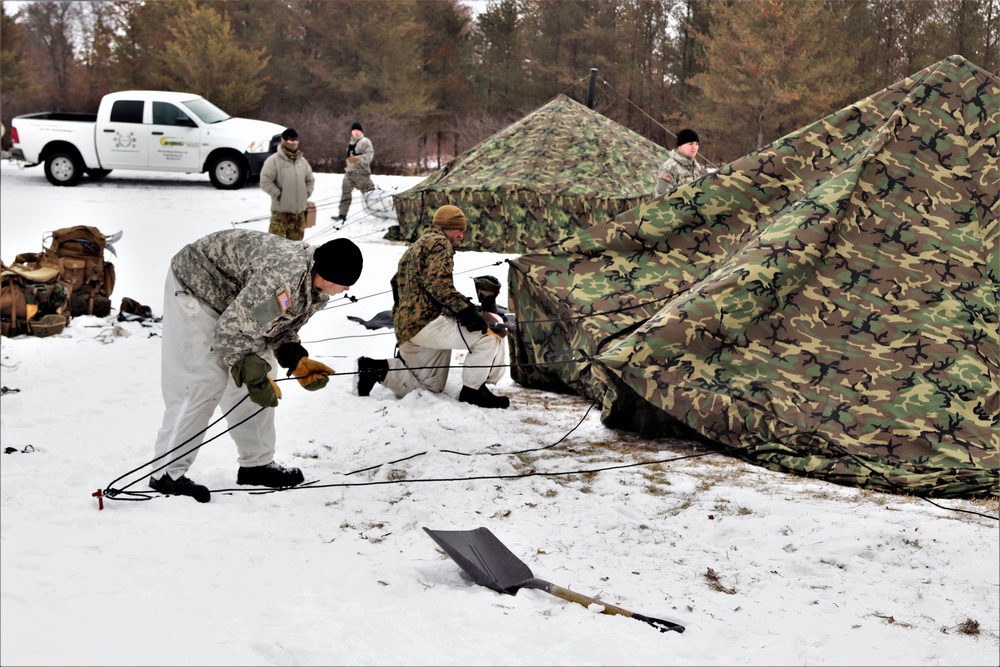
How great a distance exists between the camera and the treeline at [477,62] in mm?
21281

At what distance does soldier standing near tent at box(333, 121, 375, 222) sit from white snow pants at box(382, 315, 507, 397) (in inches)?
274

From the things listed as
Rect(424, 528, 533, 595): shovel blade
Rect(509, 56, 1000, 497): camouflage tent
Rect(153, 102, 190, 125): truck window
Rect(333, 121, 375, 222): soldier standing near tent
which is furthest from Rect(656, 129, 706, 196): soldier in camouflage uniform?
Rect(153, 102, 190, 125): truck window

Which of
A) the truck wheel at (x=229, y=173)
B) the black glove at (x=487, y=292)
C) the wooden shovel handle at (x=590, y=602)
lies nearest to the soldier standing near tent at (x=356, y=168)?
the truck wheel at (x=229, y=173)

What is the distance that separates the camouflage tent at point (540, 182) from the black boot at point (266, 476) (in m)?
7.20

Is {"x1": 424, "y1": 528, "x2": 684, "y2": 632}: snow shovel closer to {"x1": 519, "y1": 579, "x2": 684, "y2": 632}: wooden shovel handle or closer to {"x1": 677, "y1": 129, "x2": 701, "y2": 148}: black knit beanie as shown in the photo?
{"x1": 519, "y1": 579, "x2": 684, "y2": 632}: wooden shovel handle

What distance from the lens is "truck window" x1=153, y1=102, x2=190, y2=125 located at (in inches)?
621

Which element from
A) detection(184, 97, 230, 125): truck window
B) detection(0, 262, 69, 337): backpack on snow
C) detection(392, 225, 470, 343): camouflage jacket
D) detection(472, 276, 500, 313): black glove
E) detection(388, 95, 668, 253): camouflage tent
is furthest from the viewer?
detection(184, 97, 230, 125): truck window

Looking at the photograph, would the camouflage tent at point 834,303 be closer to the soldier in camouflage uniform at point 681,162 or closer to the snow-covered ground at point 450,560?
the snow-covered ground at point 450,560

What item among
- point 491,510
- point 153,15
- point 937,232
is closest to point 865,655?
point 491,510

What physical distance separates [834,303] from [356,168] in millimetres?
8673

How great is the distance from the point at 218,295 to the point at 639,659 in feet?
8.20

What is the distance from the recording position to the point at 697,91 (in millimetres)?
26156

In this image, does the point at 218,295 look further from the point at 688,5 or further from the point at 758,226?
the point at 688,5

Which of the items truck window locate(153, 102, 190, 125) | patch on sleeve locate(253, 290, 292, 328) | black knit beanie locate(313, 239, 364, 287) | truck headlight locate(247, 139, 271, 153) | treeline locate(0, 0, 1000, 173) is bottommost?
patch on sleeve locate(253, 290, 292, 328)
